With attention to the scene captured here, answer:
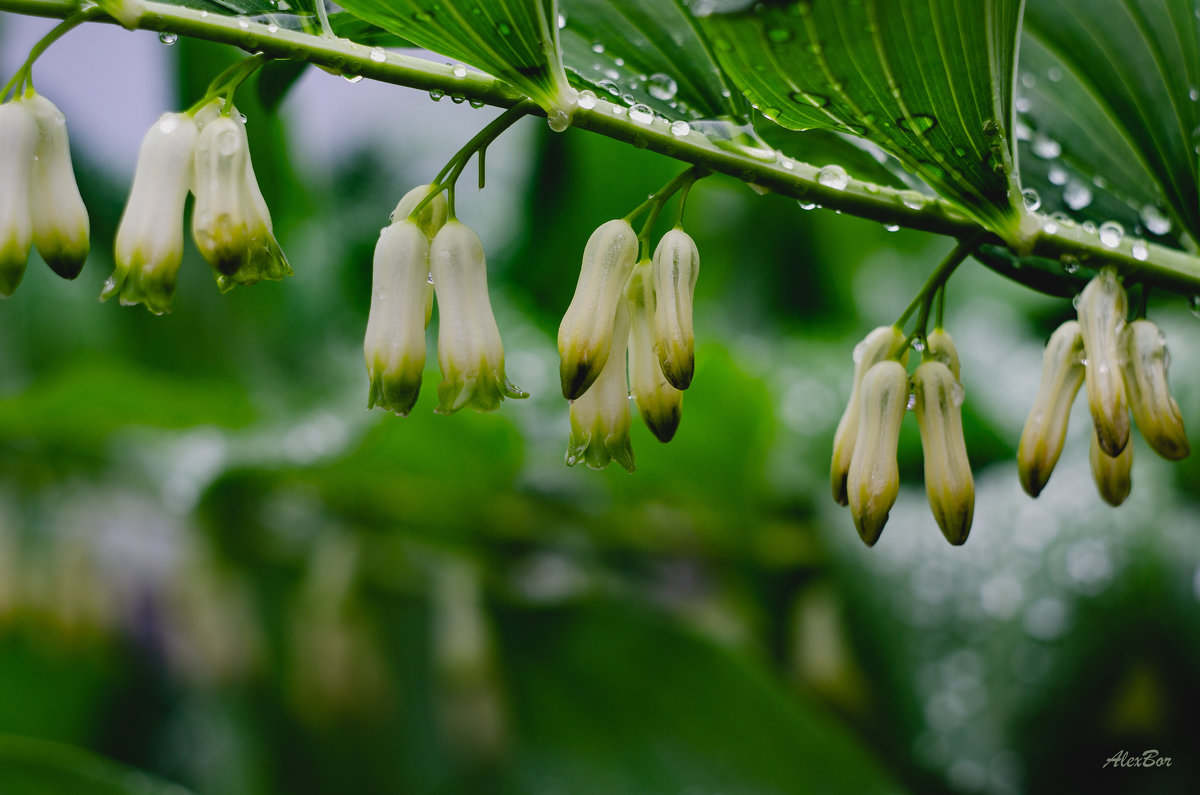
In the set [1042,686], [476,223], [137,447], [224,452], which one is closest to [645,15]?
[1042,686]

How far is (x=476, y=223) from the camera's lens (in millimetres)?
1699

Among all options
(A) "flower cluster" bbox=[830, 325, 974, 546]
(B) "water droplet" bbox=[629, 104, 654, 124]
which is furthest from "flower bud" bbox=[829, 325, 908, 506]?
(B) "water droplet" bbox=[629, 104, 654, 124]

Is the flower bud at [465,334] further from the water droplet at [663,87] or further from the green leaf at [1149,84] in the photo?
the green leaf at [1149,84]

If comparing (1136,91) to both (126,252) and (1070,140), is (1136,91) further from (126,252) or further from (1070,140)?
(126,252)

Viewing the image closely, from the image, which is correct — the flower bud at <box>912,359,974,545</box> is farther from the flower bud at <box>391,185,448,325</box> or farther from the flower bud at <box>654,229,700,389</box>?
the flower bud at <box>391,185,448,325</box>

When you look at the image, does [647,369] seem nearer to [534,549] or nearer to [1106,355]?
[1106,355]

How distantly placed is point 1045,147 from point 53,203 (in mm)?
665

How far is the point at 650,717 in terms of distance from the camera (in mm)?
1041

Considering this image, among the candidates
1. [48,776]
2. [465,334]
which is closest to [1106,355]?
[465,334]

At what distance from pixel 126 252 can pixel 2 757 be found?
0.62 meters

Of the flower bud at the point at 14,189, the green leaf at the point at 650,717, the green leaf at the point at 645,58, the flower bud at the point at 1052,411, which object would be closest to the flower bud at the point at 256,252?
the flower bud at the point at 14,189

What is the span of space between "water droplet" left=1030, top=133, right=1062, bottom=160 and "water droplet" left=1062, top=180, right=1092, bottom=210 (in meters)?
0.03

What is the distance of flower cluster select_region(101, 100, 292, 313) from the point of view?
0.45 metres

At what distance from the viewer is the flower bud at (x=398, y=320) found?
1.56 feet
